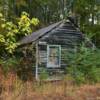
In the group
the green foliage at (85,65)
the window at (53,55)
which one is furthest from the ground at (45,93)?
the window at (53,55)

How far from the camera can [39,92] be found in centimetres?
1424

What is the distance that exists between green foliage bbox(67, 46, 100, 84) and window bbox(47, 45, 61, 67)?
186cm

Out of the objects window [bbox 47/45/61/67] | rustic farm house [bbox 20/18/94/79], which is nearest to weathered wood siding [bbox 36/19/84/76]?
rustic farm house [bbox 20/18/94/79]

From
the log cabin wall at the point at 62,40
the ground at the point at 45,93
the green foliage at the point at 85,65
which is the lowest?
the ground at the point at 45,93

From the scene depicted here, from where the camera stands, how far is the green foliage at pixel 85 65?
18.9 meters

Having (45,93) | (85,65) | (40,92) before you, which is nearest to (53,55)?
(85,65)

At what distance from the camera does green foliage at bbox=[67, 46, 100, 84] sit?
1885 centimetres

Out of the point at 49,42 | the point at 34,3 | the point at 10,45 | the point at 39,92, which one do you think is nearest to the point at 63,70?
the point at 49,42

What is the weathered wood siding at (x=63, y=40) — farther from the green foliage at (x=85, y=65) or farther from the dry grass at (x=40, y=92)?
the dry grass at (x=40, y=92)

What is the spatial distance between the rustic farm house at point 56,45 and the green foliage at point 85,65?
1.94 metres

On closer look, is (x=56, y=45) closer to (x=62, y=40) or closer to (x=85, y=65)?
(x=62, y=40)

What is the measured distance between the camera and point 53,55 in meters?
21.5

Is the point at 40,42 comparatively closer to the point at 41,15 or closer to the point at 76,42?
the point at 76,42

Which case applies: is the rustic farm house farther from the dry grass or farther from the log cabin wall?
the dry grass
